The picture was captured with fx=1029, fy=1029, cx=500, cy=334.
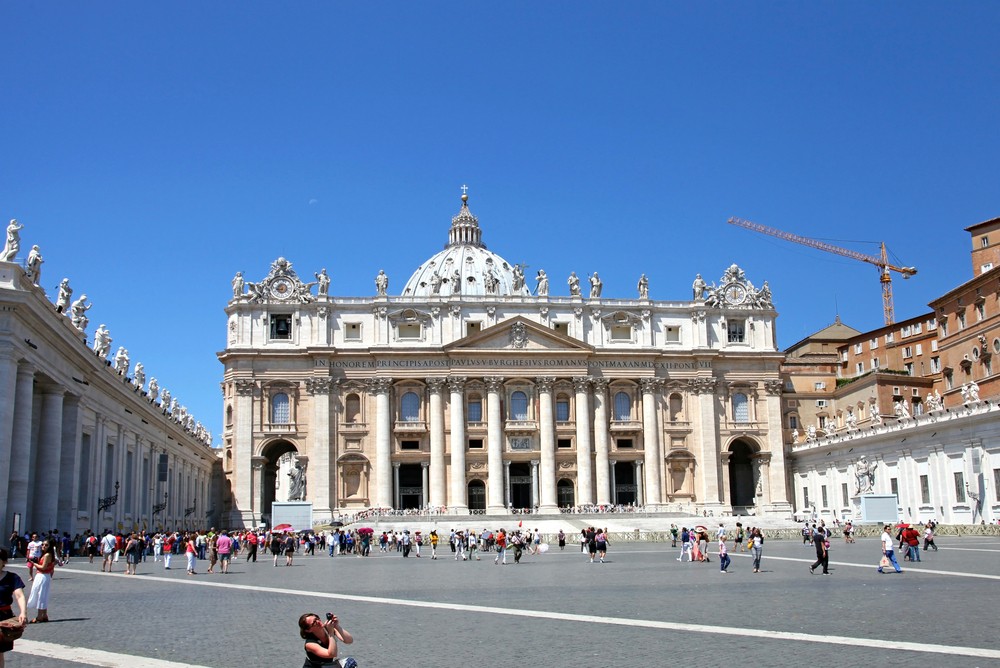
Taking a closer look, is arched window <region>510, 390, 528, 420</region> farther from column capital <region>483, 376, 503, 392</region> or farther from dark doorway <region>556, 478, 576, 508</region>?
dark doorway <region>556, 478, 576, 508</region>

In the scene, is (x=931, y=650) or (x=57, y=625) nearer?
(x=931, y=650)

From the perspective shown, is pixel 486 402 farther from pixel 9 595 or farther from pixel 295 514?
pixel 9 595

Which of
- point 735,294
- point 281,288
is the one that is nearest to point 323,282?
point 281,288

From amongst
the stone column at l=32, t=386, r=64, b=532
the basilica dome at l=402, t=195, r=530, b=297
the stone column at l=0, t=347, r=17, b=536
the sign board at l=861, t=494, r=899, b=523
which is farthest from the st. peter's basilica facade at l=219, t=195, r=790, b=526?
the stone column at l=0, t=347, r=17, b=536

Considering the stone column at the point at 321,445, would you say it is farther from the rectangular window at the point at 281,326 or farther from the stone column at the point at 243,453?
the stone column at the point at 243,453

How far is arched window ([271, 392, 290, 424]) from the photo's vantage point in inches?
3002

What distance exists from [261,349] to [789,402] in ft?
141

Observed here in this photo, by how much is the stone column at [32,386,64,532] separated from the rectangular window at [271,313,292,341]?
38385mm

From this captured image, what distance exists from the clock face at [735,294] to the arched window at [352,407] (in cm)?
3059

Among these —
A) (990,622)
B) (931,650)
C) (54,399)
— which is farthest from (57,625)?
(54,399)

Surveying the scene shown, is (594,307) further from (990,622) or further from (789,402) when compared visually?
(990,622)

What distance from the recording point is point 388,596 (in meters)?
22.2

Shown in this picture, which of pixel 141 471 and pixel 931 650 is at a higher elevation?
pixel 141 471

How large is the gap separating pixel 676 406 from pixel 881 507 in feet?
84.9
